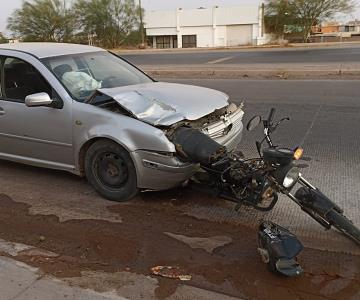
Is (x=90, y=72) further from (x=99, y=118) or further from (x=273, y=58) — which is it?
(x=273, y=58)

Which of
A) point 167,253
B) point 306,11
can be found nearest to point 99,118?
point 167,253

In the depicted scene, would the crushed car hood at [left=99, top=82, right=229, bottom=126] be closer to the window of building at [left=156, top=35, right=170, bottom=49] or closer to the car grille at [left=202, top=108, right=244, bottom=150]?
the car grille at [left=202, top=108, right=244, bottom=150]

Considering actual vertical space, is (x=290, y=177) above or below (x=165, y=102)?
below

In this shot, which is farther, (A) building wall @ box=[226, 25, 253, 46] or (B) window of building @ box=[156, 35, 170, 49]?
(B) window of building @ box=[156, 35, 170, 49]

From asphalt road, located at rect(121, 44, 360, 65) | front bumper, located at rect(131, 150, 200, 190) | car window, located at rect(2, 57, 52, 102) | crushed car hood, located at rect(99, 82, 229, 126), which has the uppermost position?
car window, located at rect(2, 57, 52, 102)

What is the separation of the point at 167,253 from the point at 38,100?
2.21 m

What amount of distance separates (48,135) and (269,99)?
21.4ft

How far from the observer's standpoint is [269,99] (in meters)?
10.3

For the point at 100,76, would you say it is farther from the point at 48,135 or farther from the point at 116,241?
the point at 116,241

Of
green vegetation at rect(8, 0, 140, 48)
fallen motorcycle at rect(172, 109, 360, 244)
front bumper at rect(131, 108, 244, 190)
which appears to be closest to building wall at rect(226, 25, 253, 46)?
green vegetation at rect(8, 0, 140, 48)

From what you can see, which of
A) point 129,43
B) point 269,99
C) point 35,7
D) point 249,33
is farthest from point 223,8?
point 269,99

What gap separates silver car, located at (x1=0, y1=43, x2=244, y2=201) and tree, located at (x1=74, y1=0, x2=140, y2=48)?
2096 inches

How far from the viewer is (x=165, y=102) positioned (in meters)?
4.59

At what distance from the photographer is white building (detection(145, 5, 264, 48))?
58844 millimetres
